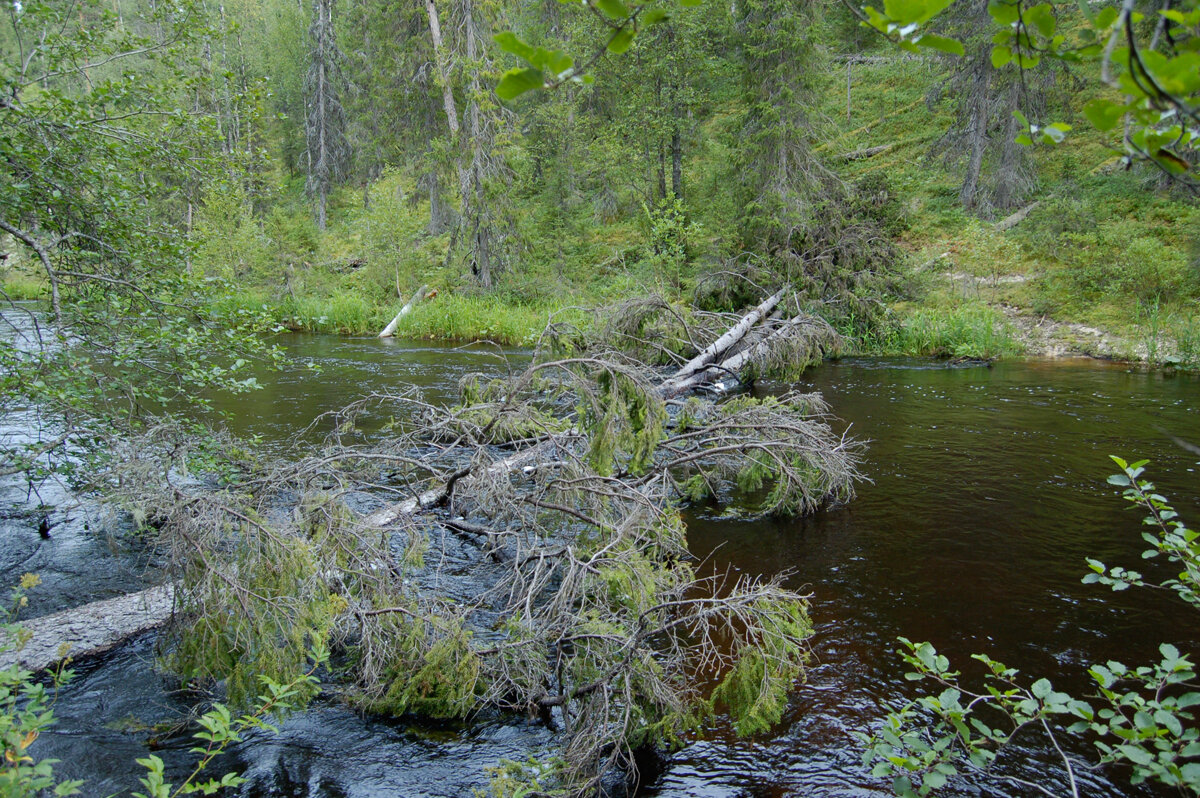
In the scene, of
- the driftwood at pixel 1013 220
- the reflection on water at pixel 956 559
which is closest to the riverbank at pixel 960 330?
the driftwood at pixel 1013 220

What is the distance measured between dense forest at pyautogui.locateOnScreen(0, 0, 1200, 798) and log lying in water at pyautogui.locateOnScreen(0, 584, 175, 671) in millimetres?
84

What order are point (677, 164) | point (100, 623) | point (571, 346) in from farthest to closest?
point (677, 164) < point (571, 346) < point (100, 623)

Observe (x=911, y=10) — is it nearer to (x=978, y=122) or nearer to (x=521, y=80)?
(x=521, y=80)

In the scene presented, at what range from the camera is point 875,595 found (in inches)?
211

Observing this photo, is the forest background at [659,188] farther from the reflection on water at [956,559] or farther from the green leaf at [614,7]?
the green leaf at [614,7]

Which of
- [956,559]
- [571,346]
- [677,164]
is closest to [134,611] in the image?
[571,346]

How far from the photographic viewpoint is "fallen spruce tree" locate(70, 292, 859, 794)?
354 cm

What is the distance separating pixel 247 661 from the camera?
3.58 m

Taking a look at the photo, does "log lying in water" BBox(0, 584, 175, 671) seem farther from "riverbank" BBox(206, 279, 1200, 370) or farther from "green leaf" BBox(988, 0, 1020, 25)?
"riverbank" BBox(206, 279, 1200, 370)

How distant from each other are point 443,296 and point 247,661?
18856 millimetres

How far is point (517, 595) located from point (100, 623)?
8.96 feet

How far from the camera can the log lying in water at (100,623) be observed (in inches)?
168

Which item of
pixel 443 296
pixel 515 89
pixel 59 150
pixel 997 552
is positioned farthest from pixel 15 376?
pixel 443 296

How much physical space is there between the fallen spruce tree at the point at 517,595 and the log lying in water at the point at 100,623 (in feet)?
1.36
